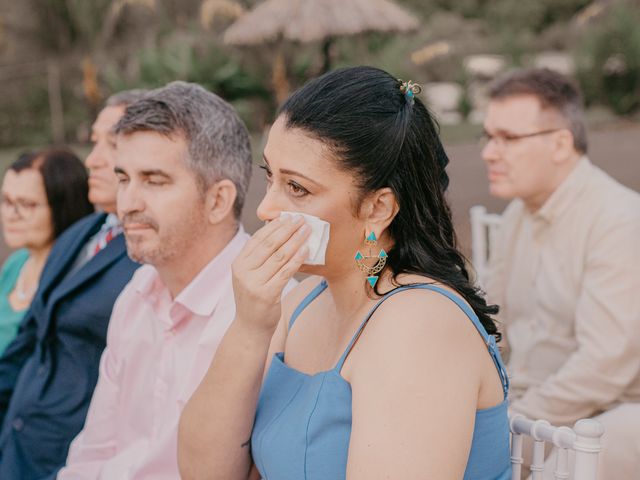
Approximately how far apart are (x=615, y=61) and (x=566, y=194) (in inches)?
825

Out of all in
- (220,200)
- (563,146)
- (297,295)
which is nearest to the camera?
(297,295)

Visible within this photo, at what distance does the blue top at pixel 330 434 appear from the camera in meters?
1.81

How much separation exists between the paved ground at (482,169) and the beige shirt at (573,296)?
18.9ft

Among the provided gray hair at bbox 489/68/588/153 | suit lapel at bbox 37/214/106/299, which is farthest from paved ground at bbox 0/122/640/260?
suit lapel at bbox 37/214/106/299

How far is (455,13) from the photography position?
112ft

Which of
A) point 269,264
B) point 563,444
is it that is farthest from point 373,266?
point 563,444

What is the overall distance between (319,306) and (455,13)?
3394cm

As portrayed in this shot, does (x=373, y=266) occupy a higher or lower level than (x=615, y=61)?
higher

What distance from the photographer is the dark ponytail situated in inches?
72.7

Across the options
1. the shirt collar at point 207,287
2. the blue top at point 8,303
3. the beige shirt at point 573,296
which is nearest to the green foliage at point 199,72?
the blue top at point 8,303

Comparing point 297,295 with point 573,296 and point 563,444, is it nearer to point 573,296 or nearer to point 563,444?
point 563,444

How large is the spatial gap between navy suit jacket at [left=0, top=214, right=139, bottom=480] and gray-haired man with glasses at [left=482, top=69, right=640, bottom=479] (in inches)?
67.3

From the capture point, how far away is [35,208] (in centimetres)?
404

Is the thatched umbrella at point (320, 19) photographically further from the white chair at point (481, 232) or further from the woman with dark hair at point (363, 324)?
the woman with dark hair at point (363, 324)
